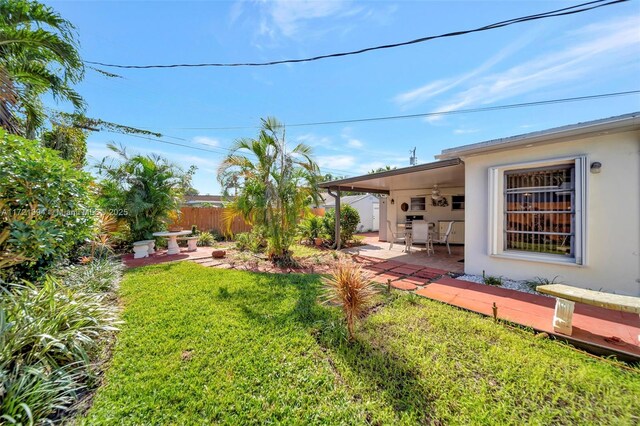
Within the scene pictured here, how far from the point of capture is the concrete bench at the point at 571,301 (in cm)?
277

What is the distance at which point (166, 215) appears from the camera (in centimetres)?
999

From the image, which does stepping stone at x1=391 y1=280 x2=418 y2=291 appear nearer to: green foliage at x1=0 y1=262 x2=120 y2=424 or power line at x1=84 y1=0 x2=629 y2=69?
green foliage at x1=0 y1=262 x2=120 y2=424

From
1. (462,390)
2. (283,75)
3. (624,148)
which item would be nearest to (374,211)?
(283,75)

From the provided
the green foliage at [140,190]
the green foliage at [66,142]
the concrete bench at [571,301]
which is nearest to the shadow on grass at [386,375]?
the concrete bench at [571,301]

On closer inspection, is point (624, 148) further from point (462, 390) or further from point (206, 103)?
point (206, 103)

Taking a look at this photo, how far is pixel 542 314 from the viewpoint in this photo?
12.0ft

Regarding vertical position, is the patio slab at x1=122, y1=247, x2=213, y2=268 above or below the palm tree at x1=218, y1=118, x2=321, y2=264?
below

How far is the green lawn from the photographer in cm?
200

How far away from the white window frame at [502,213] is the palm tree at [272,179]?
4.83 meters

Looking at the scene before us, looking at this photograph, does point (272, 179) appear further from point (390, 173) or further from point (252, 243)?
point (390, 173)

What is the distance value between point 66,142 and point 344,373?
521 inches

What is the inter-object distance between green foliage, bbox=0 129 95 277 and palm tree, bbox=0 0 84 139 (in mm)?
1309

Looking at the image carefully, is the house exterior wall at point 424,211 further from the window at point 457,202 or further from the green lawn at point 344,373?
the green lawn at point 344,373

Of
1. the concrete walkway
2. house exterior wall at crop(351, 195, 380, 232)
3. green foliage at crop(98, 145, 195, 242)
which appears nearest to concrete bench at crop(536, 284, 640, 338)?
the concrete walkway
